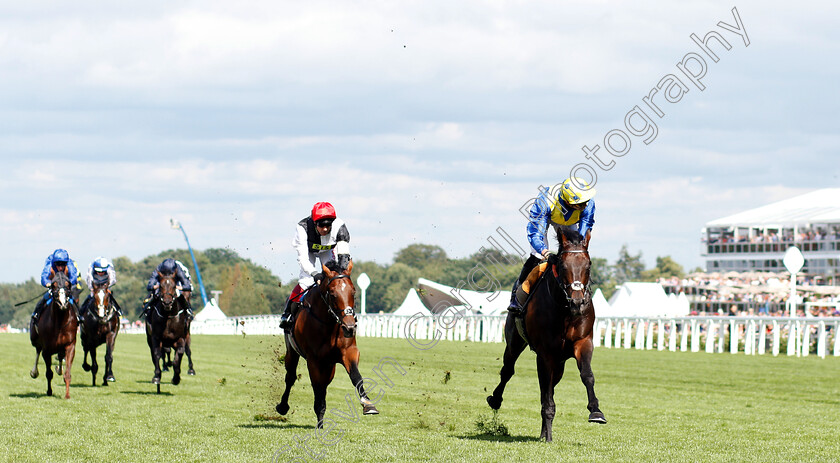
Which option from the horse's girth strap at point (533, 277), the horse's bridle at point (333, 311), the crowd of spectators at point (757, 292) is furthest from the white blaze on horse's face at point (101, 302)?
the crowd of spectators at point (757, 292)

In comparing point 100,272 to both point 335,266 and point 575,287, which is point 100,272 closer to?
point 335,266

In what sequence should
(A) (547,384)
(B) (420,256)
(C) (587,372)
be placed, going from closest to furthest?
(C) (587,372)
(A) (547,384)
(B) (420,256)

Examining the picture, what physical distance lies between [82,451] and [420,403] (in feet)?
18.8

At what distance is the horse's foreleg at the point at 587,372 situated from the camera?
9.06 metres

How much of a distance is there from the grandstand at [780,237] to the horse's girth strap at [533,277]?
48667mm

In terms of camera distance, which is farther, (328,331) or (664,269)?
(664,269)

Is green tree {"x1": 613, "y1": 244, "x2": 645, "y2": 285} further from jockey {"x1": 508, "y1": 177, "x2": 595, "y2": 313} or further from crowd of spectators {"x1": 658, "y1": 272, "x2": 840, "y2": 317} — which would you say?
jockey {"x1": 508, "y1": 177, "x2": 595, "y2": 313}

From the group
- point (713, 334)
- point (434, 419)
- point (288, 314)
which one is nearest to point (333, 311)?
point (288, 314)

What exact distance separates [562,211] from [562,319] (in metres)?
1.05

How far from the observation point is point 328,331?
33.7 feet

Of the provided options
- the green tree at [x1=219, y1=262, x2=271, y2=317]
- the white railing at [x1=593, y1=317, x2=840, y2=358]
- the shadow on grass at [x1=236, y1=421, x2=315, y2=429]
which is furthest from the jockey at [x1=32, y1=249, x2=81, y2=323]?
the green tree at [x1=219, y1=262, x2=271, y2=317]

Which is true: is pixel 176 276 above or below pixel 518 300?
above

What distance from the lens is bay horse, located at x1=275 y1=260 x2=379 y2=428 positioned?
9.73m

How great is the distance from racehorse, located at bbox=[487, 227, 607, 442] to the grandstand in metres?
49.1
